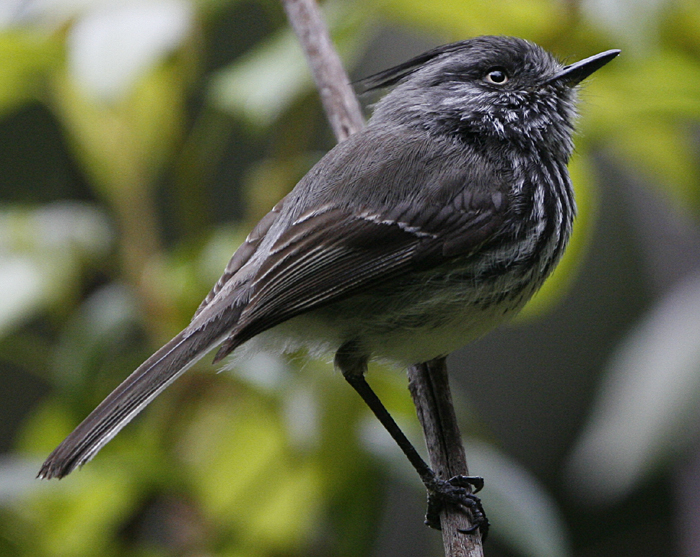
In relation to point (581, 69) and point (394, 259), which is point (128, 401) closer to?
point (394, 259)

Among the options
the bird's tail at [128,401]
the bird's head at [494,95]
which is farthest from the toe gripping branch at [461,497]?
the bird's head at [494,95]

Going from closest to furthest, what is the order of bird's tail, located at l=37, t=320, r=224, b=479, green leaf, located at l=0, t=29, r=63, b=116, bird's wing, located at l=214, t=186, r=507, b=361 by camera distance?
bird's tail, located at l=37, t=320, r=224, b=479 → bird's wing, located at l=214, t=186, r=507, b=361 → green leaf, located at l=0, t=29, r=63, b=116

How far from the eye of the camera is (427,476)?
6.46 feet

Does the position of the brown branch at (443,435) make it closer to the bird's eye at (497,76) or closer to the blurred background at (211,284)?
the blurred background at (211,284)

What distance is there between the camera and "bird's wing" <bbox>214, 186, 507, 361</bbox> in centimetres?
188

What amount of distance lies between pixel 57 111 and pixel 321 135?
179cm

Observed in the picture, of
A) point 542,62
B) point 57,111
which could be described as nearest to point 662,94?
point 542,62

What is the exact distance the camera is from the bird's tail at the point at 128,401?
177 centimetres

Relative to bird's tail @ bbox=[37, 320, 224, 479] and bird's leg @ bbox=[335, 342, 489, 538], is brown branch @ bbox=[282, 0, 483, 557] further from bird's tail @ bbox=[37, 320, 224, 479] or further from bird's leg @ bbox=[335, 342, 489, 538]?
bird's tail @ bbox=[37, 320, 224, 479]

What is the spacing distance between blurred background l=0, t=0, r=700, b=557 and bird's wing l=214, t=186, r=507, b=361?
36cm

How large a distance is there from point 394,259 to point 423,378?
36 cm

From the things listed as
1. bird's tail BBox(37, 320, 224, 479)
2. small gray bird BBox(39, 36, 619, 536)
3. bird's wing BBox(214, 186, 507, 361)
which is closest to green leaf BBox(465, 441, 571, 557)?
small gray bird BBox(39, 36, 619, 536)

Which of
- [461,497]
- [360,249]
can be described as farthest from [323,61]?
[461,497]

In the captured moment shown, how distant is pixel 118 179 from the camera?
264 centimetres
